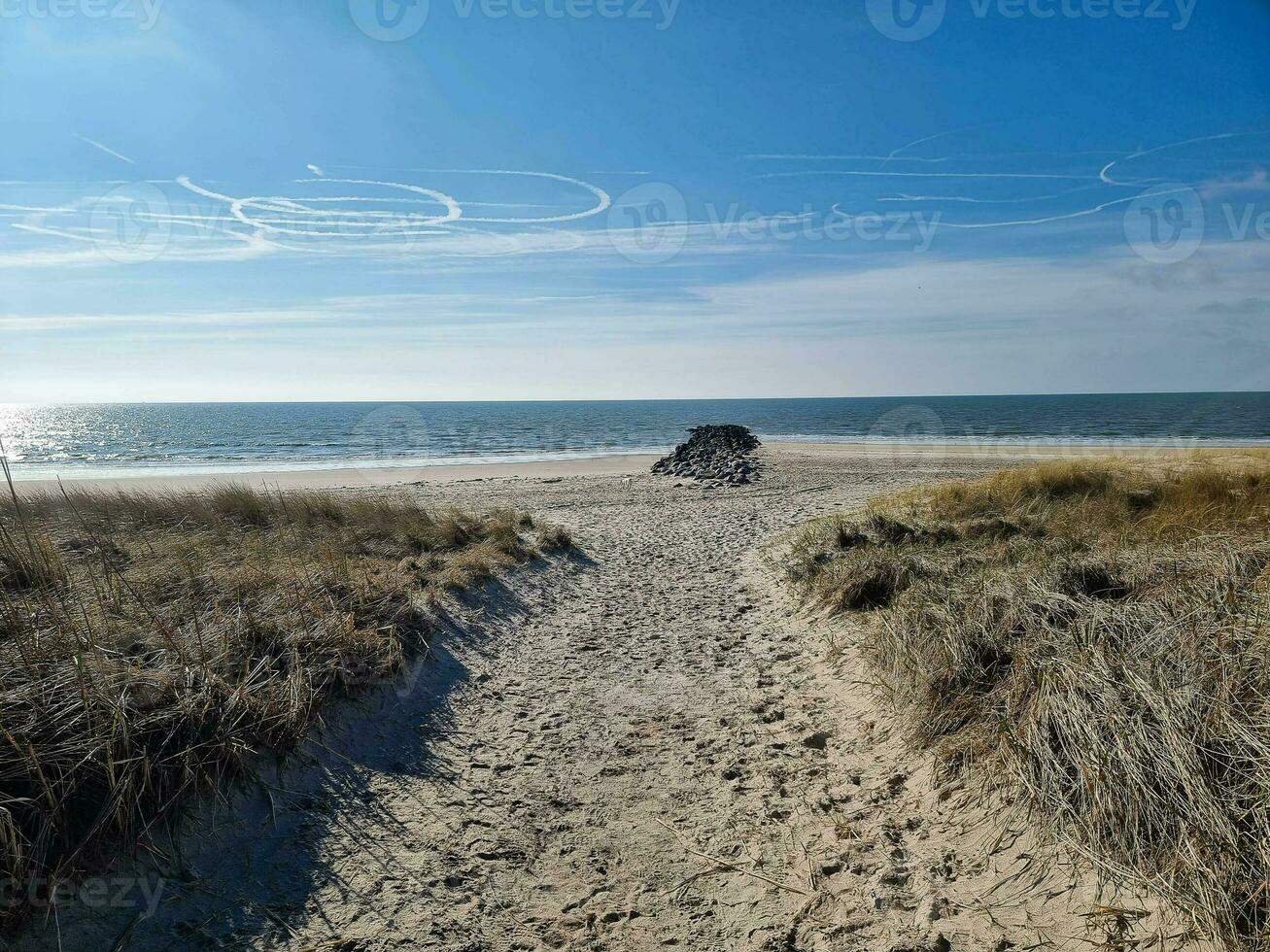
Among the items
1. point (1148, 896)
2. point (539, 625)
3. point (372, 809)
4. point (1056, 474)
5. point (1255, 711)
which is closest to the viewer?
point (1148, 896)

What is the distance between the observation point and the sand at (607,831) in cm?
346

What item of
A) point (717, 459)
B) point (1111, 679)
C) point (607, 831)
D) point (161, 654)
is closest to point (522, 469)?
point (717, 459)

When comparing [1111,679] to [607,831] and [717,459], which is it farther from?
[717,459]

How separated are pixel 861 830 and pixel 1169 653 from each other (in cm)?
209

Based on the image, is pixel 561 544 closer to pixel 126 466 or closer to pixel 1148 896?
pixel 1148 896

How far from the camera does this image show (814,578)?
9.05 meters

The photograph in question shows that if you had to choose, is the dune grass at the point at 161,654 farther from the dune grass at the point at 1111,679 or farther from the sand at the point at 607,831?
the dune grass at the point at 1111,679

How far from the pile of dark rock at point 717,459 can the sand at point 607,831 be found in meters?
17.1

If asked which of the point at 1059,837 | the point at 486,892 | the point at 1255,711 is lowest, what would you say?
the point at 486,892

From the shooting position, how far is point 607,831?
14.6ft

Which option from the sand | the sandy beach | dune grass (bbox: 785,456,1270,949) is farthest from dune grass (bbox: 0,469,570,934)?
the sandy beach

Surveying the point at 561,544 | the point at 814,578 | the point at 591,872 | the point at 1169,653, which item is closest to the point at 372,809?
the point at 591,872

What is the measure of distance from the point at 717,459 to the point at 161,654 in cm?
2431

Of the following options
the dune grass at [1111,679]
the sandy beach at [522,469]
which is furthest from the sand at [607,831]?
the sandy beach at [522,469]
